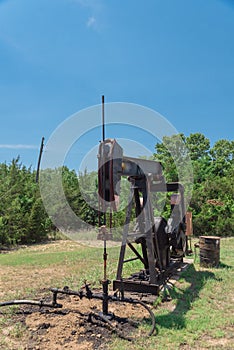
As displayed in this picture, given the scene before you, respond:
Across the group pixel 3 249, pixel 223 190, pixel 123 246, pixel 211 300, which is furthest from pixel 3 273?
pixel 223 190

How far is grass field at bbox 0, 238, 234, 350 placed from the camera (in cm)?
342

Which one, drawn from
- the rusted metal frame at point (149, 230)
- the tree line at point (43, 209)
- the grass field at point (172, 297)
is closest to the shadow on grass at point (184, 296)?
the grass field at point (172, 297)

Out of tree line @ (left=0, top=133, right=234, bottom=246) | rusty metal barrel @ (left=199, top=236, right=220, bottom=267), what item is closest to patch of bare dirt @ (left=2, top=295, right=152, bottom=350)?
rusty metal barrel @ (left=199, top=236, right=220, bottom=267)

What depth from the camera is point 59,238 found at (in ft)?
53.3

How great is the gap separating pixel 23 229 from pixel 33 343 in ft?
35.5

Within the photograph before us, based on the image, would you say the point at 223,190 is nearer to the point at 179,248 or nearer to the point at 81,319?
the point at 179,248

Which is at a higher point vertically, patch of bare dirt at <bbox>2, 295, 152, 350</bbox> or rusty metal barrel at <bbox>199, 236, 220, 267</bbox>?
rusty metal barrel at <bbox>199, 236, 220, 267</bbox>

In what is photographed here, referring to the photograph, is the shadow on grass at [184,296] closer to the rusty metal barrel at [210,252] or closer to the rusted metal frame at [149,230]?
the rusty metal barrel at [210,252]

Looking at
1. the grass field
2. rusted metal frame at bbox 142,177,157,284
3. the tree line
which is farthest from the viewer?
the tree line

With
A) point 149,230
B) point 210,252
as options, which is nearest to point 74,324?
point 149,230

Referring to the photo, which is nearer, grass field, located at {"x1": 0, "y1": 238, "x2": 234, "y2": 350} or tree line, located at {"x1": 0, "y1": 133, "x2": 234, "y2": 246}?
grass field, located at {"x1": 0, "y1": 238, "x2": 234, "y2": 350}

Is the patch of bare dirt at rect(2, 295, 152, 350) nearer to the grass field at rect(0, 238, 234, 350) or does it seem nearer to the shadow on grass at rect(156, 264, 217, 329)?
the grass field at rect(0, 238, 234, 350)

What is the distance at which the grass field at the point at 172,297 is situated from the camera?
342 centimetres

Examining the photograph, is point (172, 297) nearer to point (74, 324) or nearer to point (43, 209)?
point (74, 324)
